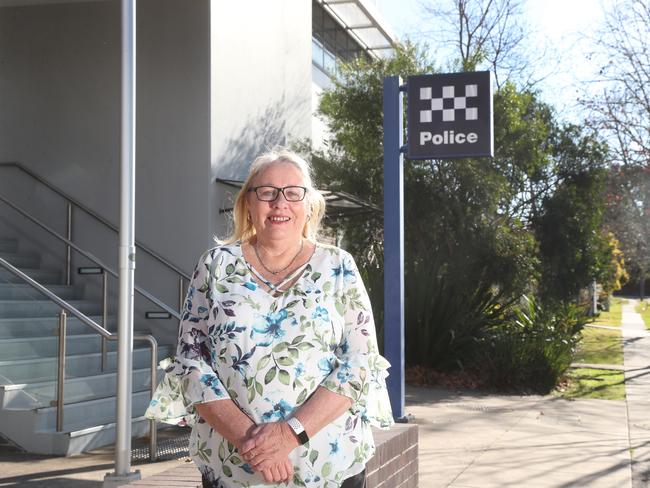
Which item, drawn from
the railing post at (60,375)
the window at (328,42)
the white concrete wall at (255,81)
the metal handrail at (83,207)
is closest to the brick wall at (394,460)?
the railing post at (60,375)

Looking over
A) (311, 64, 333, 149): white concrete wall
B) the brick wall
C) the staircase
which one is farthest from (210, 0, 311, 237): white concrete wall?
the brick wall

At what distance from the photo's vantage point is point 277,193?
2789mm

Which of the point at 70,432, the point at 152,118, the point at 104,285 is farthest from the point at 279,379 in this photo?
the point at 152,118

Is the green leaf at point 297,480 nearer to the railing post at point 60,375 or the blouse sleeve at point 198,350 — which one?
the blouse sleeve at point 198,350

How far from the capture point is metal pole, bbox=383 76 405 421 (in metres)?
7.49

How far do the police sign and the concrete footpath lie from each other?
2522mm

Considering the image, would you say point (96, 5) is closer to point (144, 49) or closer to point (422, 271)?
point (144, 49)

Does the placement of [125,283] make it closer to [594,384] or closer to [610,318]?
[594,384]

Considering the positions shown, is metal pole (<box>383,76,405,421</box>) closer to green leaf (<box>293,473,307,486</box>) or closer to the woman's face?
the woman's face

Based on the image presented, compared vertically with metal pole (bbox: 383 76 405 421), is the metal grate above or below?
below

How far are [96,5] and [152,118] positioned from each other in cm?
162

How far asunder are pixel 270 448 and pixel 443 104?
554cm

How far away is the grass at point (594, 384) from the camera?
12578 mm

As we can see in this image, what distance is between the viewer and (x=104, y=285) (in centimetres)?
984
